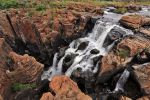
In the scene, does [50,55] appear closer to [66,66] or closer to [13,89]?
[66,66]

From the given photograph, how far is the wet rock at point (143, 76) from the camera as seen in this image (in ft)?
77.6

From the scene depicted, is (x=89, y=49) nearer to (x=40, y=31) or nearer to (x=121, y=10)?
(x=40, y=31)

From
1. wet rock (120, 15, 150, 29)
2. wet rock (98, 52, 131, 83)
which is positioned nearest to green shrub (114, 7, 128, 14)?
wet rock (120, 15, 150, 29)

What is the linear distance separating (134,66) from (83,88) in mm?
4716

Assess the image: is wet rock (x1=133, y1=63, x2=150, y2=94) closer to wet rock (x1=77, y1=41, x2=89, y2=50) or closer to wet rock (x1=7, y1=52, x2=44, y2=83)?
wet rock (x1=77, y1=41, x2=89, y2=50)

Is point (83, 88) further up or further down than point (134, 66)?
further down

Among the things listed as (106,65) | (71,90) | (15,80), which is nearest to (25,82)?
(15,80)

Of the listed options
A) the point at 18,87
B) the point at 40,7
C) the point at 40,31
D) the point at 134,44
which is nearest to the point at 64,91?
the point at 18,87

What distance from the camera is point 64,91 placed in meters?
22.7

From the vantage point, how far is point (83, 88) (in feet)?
87.5

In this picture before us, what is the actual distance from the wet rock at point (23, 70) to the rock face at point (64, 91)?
2.11 meters

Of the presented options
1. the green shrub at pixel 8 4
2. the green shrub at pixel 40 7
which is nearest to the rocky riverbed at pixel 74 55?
the green shrub at pixel 40 7

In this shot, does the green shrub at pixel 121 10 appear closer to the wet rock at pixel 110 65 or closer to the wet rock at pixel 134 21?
the wet rock at pixel 134 21

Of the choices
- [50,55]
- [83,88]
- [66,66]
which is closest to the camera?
[83,88]
